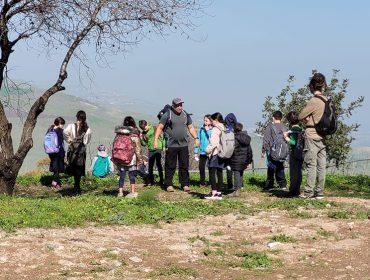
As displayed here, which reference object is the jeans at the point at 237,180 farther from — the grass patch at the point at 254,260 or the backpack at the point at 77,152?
the grass patch at the point at 254,260

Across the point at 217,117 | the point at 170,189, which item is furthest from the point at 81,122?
the point at 217,117

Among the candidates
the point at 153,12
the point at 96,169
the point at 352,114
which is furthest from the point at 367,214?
the point at 352,114

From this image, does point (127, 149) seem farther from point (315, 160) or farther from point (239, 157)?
point (315, 160)

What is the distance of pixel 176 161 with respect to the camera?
42.3 feet

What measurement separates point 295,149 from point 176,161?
2.94 m

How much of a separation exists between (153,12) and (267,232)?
5.62 metres

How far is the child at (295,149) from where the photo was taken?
35.8 ft

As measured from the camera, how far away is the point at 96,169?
53.1 ft

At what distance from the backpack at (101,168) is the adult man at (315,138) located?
7070mm

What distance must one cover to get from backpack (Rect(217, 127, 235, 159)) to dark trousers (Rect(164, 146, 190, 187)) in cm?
152

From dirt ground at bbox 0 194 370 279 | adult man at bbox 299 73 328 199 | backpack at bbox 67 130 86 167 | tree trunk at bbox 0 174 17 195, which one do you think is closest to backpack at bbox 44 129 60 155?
backpack at bbox 67 130 86 167

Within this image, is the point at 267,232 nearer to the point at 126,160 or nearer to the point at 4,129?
the point at 126,160

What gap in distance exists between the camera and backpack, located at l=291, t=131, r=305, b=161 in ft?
35.2

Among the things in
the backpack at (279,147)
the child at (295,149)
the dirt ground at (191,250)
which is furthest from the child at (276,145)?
the dirt ground at (191,250)
